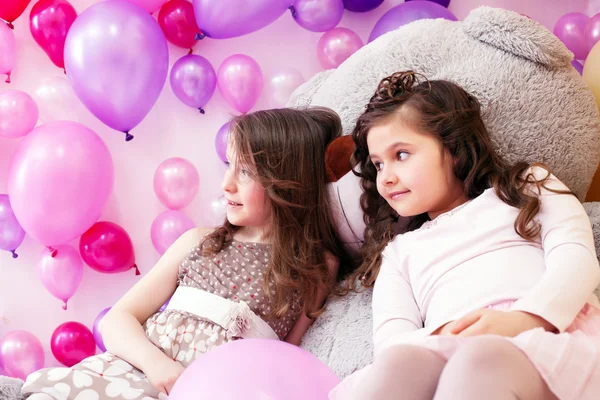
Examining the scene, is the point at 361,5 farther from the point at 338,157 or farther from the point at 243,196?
the point at 243,196

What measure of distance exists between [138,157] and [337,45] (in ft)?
2.22

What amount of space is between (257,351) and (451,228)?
0.44m

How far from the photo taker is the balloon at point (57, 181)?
61.7 inches

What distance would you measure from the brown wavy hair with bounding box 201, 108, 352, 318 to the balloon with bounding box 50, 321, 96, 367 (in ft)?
1.97

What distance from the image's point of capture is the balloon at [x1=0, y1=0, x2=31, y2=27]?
1.66m

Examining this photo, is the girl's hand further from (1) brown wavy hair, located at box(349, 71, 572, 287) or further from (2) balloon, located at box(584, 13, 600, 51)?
(2) balloon, located at box(584, 13, 600, 51)

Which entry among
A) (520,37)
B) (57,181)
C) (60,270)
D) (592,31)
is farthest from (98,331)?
(592,31)

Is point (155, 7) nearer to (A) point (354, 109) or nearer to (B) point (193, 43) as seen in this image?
(B) point (193, 43)

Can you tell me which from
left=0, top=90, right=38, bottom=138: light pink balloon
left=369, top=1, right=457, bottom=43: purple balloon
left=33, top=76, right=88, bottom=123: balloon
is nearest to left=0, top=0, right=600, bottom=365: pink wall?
left=33, top=76, right=88, bottom=123: balloon

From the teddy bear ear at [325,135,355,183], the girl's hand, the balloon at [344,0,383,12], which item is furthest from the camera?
the balloon at [344,0,383,12]

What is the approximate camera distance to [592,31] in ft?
6.05

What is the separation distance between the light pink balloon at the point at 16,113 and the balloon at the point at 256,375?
0.99m

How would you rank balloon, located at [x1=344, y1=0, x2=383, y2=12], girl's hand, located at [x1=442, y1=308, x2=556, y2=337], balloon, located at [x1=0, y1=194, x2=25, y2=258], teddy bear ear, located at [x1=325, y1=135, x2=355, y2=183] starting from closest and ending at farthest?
girl's hand, located at [x1=442, y1=308, x2=556, y2=337] < teddy bear ear, located at [x1=325, y1=135, x2=355, y2=183] < balloon, located at [x1=0, y1=194, x2=25, y2=258] < balloon, located at [x1=344, y1=0, x2=383, y2=12]

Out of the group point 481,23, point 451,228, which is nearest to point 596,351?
point 451,228
